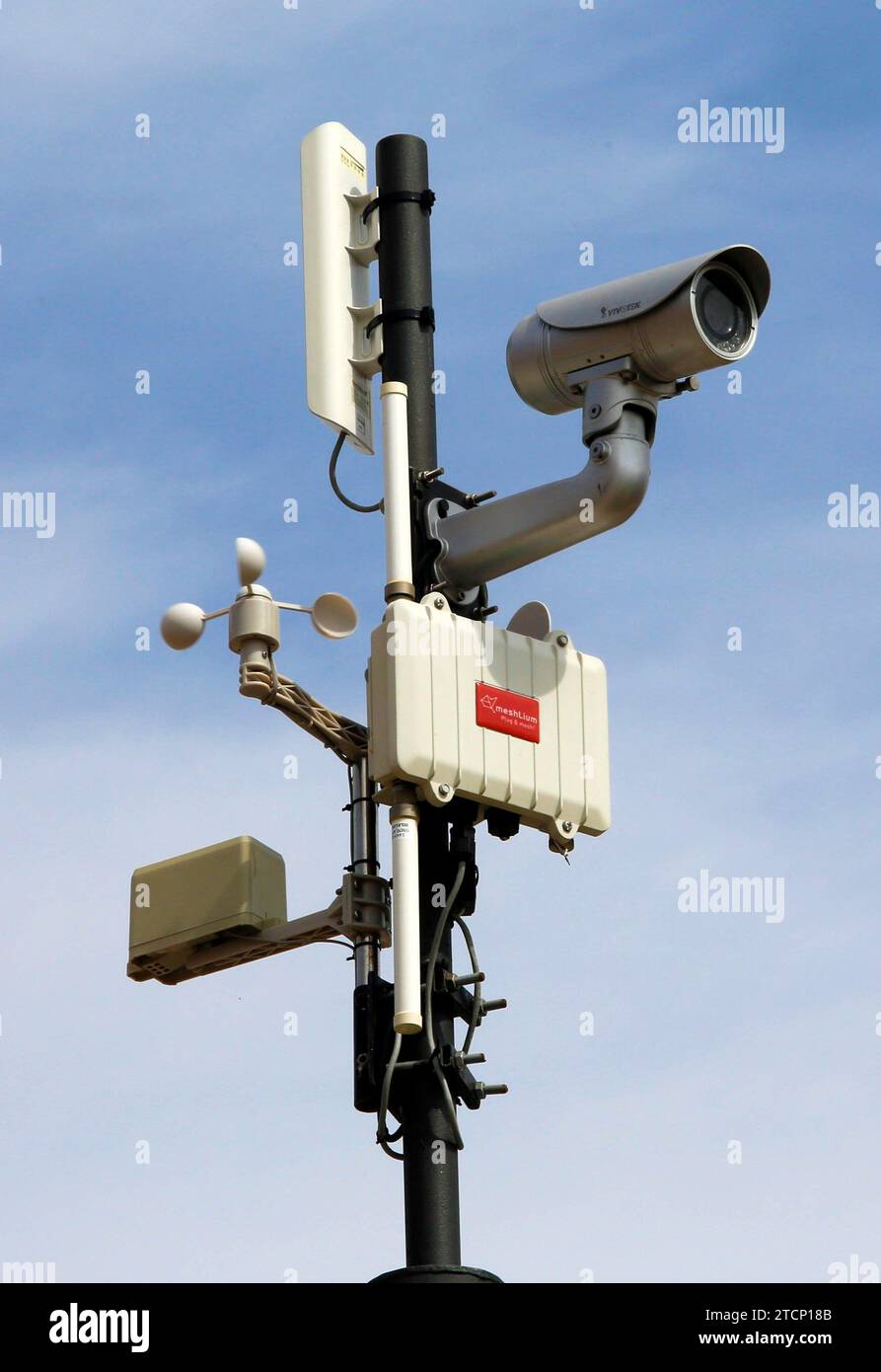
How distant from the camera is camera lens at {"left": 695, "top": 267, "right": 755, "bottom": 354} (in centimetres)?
1433

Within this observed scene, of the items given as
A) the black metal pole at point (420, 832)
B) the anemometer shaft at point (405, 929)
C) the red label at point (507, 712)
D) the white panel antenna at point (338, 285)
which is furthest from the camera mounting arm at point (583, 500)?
the anemometer shaft at point (405, 929)

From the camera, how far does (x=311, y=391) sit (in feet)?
50.6

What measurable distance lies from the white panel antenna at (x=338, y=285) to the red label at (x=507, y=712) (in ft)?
6.67

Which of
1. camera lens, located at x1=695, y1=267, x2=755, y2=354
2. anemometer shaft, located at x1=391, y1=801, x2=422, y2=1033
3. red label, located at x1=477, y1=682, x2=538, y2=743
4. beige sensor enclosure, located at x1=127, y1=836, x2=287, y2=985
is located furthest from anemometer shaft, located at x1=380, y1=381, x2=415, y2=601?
beige sensor enclosure, located at x1=127, y1=836, x2=287, y2=985

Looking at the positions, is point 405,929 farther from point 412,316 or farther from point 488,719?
point 412,316

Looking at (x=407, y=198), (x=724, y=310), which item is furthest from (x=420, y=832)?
(x=407, y=198)

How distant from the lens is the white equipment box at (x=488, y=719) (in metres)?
13.8

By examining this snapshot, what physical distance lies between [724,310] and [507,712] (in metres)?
2.34

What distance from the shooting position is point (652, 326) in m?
14.3
